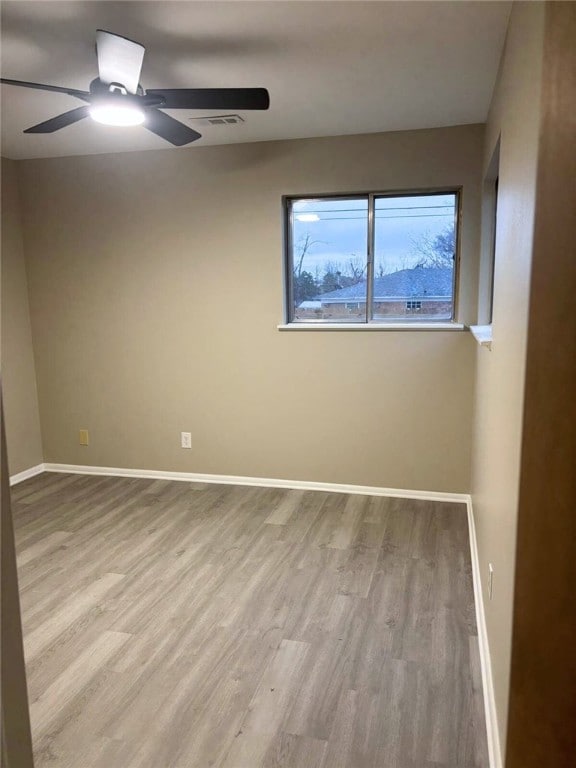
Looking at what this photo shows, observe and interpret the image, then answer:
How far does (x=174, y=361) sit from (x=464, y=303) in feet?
7.05

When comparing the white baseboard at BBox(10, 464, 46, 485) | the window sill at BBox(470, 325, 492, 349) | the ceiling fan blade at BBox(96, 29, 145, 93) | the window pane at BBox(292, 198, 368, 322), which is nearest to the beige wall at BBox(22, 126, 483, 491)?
the window pane at BBox(292, 198, 368, 322)

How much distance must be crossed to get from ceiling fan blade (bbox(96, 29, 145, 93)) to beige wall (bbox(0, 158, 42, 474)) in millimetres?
2375

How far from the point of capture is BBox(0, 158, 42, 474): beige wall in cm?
416

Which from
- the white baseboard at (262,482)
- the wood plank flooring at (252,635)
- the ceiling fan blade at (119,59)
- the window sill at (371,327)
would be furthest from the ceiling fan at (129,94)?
the white baseboard at (262,482)

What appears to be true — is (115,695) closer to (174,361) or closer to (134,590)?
(134,590)

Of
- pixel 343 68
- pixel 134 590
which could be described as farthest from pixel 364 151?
pixel 134 590

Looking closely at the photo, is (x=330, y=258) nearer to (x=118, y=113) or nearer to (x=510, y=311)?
(x=118, y=113)

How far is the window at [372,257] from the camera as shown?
3.65 m

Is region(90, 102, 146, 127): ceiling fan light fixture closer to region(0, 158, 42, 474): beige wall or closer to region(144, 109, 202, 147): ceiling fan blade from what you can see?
region(144, 109, 202, 147): ceiling fan blade

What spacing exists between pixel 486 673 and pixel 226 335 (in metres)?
2.75

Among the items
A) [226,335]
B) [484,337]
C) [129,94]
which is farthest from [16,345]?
[484,337]

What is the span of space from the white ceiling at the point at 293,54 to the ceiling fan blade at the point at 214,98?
0.77 ft

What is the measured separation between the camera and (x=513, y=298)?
160 cm

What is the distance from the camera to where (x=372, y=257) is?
3.74 metres
